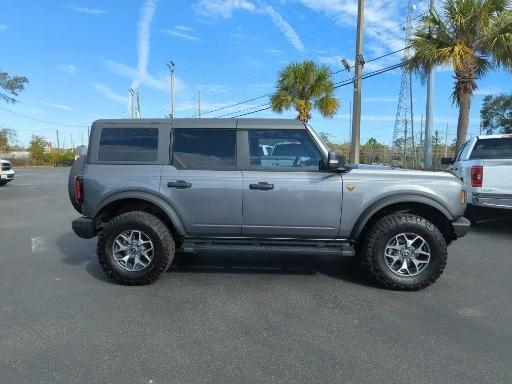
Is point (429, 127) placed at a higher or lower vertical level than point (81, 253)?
higher

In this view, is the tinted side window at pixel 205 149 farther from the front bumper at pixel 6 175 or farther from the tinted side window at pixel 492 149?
the front bumper at pixel 6 175

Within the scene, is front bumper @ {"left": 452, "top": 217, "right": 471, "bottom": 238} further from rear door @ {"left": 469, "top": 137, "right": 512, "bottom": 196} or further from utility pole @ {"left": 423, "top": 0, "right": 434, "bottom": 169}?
utility pole @ {"left": 423, "top": 0, "right": 434, "bottom": 169}

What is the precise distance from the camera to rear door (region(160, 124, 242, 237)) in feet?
16.5

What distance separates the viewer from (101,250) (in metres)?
5.09

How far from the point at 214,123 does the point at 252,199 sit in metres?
1.05

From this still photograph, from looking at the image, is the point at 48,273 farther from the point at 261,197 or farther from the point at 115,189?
the point at 261,197

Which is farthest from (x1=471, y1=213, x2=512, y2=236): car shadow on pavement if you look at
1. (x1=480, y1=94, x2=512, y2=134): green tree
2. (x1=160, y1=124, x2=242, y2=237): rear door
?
(x1=480, y1=94, x2=512, y2=134): green tree

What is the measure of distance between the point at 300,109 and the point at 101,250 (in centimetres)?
1695

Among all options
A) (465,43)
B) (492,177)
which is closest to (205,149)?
(492,177)

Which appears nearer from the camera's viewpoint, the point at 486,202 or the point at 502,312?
the point at 502,312

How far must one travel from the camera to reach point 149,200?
505cm

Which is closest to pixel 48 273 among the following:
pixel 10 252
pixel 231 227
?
pixel 10 252

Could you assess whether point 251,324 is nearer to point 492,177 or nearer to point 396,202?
point 396,202

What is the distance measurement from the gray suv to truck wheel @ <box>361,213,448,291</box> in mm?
11
